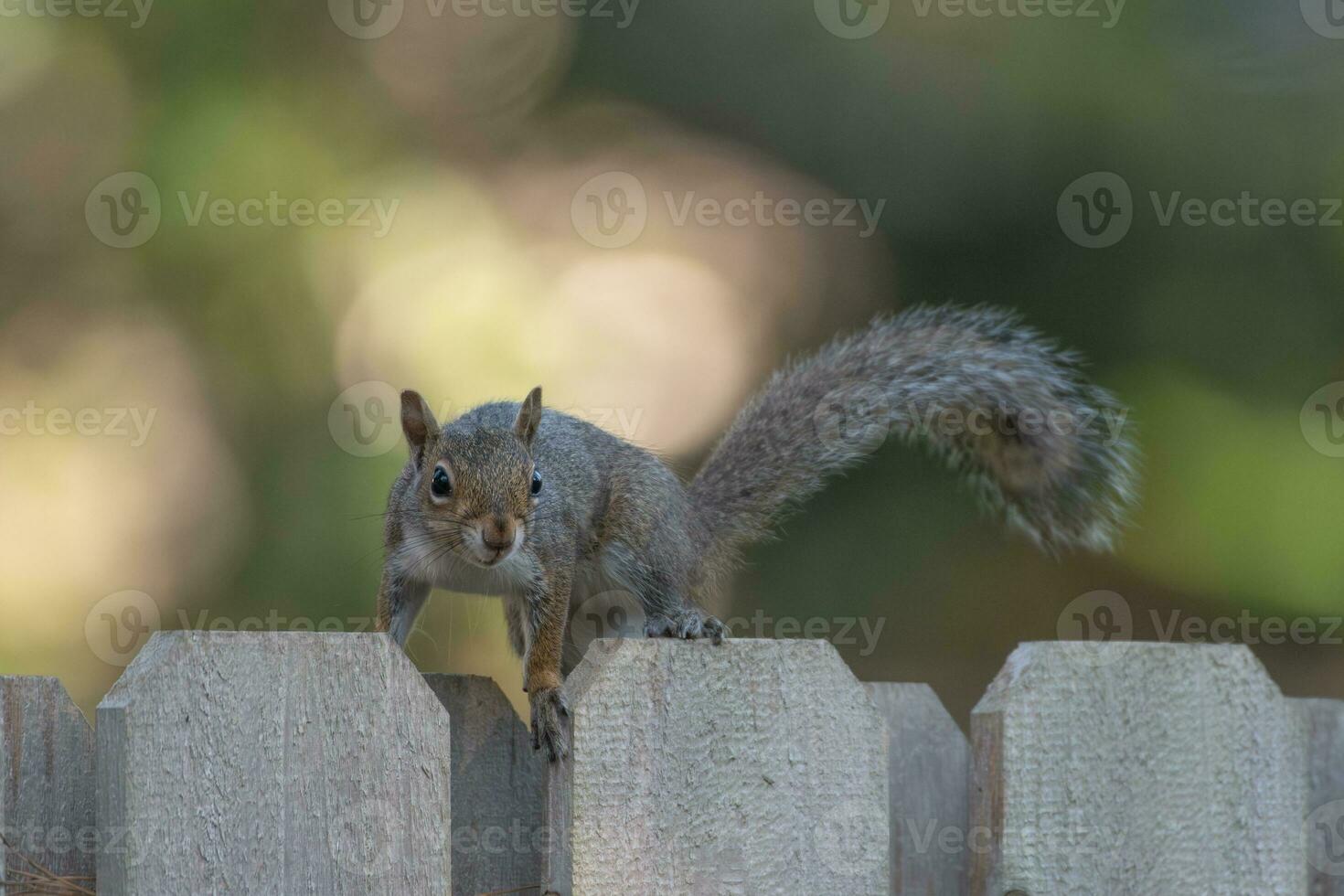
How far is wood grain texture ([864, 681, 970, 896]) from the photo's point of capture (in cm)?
157

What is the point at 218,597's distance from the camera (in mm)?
3340

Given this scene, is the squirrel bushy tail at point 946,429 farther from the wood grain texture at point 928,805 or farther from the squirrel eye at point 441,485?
the wood grain texture at point 928,805

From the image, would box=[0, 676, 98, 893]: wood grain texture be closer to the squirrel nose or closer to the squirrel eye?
the squirrel nose

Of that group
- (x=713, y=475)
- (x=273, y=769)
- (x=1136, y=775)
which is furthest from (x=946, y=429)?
(x=273, y=769)

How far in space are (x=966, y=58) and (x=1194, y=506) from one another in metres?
1.17

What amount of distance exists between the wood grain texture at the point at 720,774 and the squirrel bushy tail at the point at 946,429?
93cm

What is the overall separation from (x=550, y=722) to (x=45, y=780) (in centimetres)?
48

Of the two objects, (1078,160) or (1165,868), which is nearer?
(1165,868)

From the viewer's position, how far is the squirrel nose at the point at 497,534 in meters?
1.99

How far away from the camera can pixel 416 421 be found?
2256mm

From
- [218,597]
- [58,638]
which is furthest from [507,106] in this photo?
[58,638]

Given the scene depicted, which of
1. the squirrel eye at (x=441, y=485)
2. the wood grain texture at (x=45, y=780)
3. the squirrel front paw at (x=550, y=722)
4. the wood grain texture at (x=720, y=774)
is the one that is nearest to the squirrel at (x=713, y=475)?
the squirrel eye at (x=441, y=485)

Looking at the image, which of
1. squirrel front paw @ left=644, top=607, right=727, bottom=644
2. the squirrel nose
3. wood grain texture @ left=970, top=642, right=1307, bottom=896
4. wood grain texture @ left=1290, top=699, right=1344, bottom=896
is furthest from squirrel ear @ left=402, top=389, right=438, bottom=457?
wood grain texture @ left=1290, top=699, right=1344, bottom=896

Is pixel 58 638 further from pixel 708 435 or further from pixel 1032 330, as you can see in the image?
pixel 1032 330
